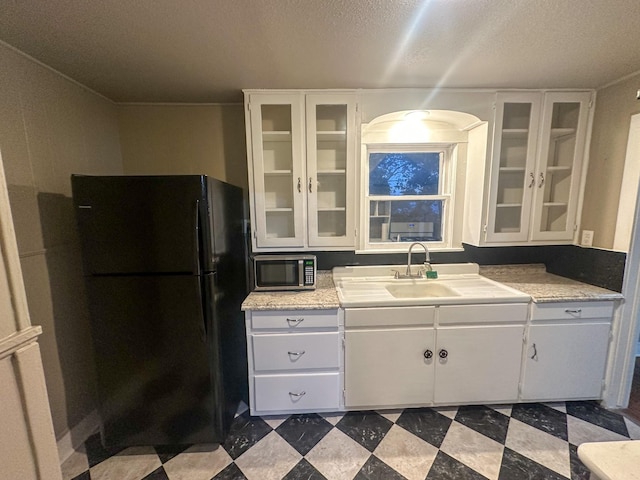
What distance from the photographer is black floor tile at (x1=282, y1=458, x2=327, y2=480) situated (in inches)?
56.8

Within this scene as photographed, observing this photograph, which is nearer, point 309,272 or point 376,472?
point 376,472

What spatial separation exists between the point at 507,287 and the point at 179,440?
241 centimetres

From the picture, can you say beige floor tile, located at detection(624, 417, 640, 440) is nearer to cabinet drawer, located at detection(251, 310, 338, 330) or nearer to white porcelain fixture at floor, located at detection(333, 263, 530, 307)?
white porcelain fixture at floor, located at detection(333, 263, 530, 307)

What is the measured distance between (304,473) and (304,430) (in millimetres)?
281

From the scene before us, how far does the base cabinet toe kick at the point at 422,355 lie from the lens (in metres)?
1.75

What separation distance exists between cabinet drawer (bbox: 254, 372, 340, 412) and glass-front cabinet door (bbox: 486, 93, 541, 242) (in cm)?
161

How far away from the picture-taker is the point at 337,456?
1559 millimetres

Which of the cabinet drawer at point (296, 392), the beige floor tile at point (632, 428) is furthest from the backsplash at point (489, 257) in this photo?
the beige floor tile at point (632, 428)

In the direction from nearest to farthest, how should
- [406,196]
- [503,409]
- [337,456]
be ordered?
[337,456] → [503,409] → [406,196]

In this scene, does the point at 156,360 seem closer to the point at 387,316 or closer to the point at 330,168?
the point at 387,316

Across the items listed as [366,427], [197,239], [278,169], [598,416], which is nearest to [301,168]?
[278,169]

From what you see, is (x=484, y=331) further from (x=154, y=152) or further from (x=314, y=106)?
(x=154, y=152)

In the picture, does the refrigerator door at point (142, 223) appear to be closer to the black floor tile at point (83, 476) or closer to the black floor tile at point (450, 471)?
the black floor tile at point (83, 476)

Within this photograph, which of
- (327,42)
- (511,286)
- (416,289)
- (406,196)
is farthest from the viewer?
(406,196)
